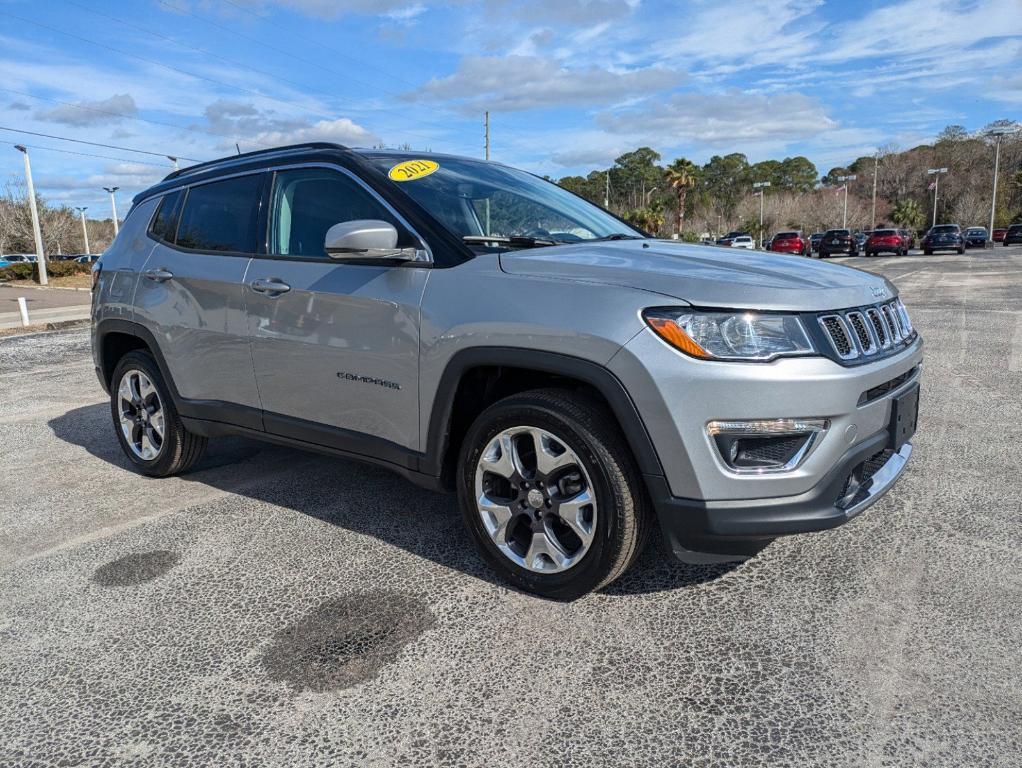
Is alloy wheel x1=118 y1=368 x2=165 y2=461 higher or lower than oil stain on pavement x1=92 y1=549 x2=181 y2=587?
higher

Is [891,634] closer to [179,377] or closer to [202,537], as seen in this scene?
[202,537]

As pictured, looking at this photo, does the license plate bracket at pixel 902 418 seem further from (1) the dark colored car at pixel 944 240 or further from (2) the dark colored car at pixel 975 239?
(2) the dark colored car at pixel 975 239

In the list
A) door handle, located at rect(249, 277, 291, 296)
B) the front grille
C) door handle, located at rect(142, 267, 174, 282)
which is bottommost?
the front grille

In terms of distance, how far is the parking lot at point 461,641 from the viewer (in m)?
2.11

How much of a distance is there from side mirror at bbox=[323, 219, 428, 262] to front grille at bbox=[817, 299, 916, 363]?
1585 millimetres

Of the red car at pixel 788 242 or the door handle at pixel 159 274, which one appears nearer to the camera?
the door handle at pixel 159 274

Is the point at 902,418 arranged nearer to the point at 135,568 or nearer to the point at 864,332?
the point at 864,332

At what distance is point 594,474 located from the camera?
2.62 metres

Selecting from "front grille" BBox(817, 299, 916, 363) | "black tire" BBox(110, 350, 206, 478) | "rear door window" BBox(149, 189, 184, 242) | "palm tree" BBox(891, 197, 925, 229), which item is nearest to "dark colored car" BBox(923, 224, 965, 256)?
"front grille" BBox(817, 299, 916, 363)

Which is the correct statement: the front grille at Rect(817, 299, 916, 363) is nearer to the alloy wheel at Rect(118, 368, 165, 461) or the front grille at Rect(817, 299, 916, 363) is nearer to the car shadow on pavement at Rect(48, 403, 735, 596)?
the car shadow on pavement at Rect(48, 403, 735, 596)

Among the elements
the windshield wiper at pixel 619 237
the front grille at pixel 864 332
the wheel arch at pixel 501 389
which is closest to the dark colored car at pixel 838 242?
the windshield wiper at pixel 619 237

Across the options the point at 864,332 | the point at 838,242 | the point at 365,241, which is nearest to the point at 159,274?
the point at 365,241

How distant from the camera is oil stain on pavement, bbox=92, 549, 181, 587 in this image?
126 inches

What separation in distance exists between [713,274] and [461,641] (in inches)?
60.6
